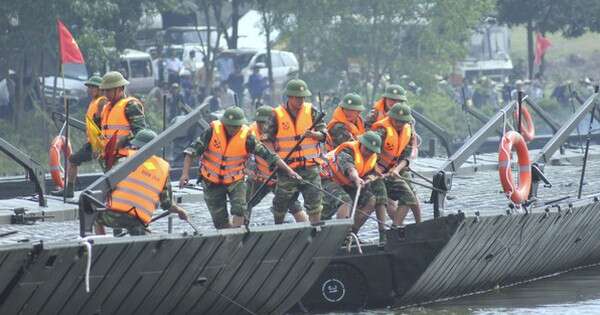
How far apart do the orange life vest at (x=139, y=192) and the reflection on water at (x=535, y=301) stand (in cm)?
295

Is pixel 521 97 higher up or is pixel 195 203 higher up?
pixel 521 97

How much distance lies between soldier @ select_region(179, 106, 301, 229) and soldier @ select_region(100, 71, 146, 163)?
72cm

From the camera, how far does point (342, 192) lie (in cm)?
1853

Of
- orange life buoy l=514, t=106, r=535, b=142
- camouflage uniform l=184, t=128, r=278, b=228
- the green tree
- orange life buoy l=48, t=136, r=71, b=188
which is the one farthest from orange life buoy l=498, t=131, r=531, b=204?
the green tree

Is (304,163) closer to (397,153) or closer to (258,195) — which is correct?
(258,195)

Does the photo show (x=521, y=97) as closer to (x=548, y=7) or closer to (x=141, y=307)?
(x=141, y=307)

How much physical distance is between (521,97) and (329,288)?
11.5 feet

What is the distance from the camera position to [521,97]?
2003 centimetres

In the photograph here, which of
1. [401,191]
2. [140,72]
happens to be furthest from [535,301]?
[140,72]

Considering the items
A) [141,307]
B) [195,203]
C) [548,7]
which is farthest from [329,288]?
[548,7]

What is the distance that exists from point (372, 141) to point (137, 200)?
3.00m

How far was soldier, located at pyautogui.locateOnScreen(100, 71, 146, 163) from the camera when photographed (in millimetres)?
17891

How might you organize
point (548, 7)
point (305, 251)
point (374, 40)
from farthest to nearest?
1. point (548, 7)
2. point (374, 40)
3. point (305, 251)

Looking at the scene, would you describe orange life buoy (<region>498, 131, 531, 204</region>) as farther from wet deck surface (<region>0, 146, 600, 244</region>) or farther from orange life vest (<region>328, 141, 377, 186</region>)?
→ orange life vest (<region>328, 141, 377, 186</region>)
